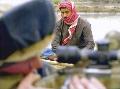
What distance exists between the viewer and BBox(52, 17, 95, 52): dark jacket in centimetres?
827

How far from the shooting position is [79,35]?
328 inches

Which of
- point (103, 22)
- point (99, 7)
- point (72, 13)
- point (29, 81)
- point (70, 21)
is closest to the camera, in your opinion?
point (29, 81)

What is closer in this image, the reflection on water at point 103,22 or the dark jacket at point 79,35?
the dark jacket at point 79,35

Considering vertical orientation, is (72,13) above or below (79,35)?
above

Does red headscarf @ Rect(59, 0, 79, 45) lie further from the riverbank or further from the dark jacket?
the riverbank

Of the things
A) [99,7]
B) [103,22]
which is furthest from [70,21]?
[99,7]

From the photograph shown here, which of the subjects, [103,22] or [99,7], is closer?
[103,22]

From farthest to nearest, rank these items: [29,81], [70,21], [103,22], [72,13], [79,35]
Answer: [103,22], [72,13], [70,21], [79,35], [29,81]

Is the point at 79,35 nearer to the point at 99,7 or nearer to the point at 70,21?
the point at 70,21

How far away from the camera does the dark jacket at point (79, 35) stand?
8.27m

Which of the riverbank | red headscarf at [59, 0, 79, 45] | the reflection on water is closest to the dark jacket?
red headscarf at [59, 0, 79, 45]

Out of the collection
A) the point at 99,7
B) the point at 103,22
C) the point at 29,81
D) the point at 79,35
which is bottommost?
the point at 99,7

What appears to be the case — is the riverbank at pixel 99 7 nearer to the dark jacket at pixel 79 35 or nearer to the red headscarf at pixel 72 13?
the red headscarf at pixel 72 13

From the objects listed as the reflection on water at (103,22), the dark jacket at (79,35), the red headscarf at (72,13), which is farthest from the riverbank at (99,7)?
the dark jacket at (79,35)
